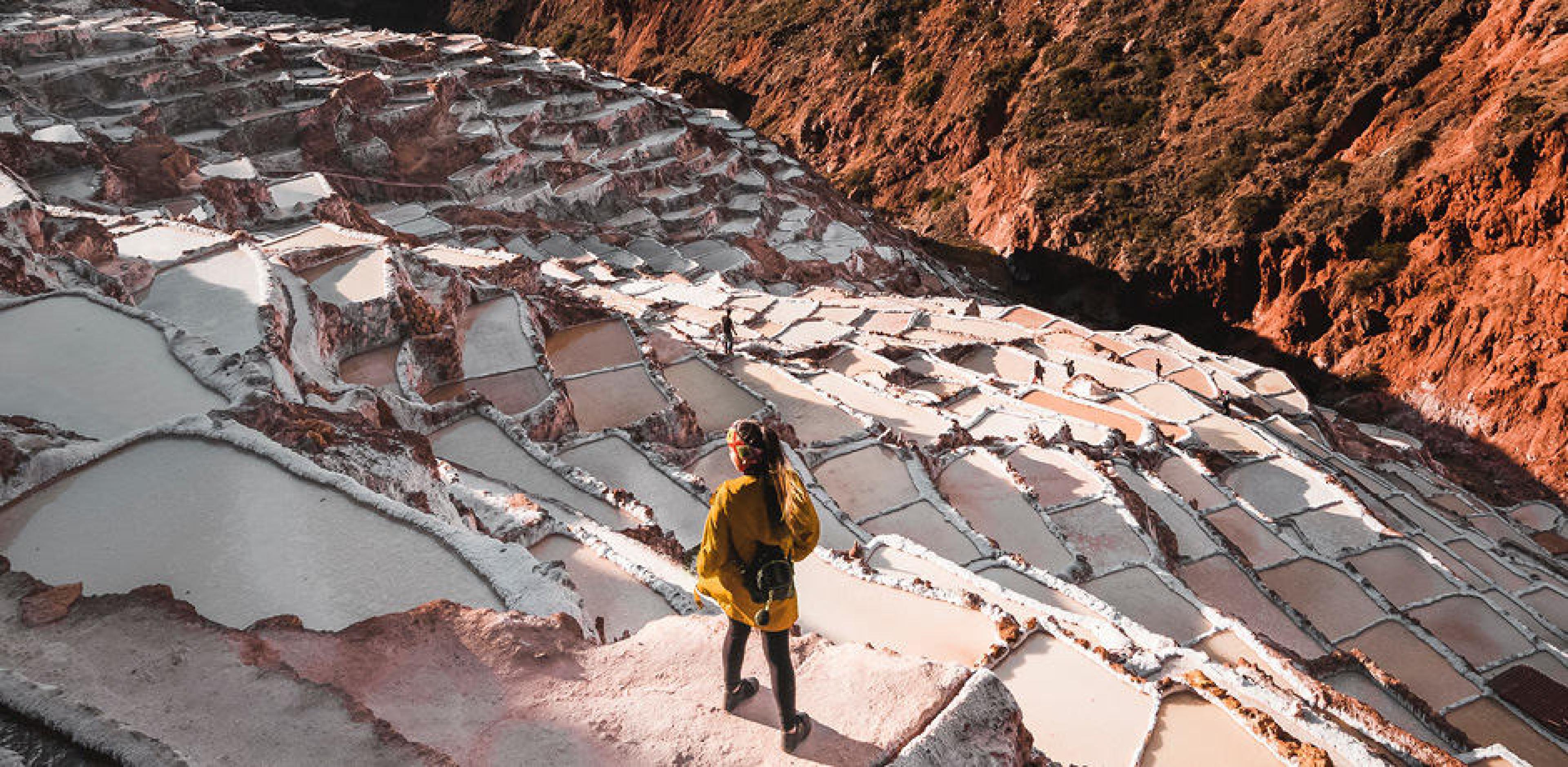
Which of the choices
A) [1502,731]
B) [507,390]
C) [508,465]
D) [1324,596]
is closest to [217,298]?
[507,390]

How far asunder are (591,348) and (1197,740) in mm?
10267

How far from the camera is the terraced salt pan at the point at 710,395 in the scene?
13.1 m

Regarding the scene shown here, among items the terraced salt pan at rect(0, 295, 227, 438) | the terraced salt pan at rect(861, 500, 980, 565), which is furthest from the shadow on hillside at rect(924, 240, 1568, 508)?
the terraced salt pan at rect(0, 295, 227, 438)

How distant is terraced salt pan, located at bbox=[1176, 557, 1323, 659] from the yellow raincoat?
8383mm

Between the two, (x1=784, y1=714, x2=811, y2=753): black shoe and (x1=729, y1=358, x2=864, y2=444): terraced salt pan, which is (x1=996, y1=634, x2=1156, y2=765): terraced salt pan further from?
(x1=729, y1=358, x2=864, y2=444): terraced salt pan

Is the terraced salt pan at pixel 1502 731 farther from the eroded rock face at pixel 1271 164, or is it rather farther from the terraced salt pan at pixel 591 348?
the eroded rock face at pixel 1271 164

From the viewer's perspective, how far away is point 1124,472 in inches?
560

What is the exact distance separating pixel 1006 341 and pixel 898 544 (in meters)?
13.6

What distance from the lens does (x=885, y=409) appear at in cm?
1549

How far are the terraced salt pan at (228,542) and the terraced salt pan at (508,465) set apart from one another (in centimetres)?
308

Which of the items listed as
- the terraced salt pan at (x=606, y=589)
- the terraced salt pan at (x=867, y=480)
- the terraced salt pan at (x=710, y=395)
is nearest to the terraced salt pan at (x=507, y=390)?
the terraced salt pan at (x=710, y=395)

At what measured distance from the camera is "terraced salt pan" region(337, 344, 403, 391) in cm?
1106

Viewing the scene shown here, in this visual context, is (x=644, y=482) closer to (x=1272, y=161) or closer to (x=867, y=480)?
(x=867, y=480)

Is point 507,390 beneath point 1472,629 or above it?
above
